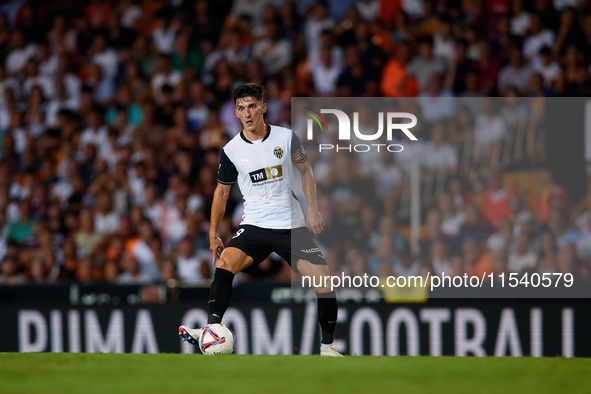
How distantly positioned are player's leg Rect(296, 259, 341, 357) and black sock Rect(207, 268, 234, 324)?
21.2 inches

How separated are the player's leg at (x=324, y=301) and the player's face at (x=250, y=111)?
3.50ft

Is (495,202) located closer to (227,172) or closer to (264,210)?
(264,210)

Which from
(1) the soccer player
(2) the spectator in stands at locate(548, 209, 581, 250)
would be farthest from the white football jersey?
(2) the spectator in stands at locate(548, 209, 581, 250)

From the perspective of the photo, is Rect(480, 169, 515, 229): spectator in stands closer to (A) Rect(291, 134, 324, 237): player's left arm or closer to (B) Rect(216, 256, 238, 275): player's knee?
(A) Rect(291, 134, 324, 237): player's left arm

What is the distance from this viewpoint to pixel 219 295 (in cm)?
604

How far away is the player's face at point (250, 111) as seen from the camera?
236 inches

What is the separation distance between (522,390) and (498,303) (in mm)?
3397

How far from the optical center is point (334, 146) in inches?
336

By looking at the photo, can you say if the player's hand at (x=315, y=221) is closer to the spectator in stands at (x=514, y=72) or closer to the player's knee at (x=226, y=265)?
the player's knee at (x=226, y=265)

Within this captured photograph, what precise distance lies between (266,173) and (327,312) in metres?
1.15

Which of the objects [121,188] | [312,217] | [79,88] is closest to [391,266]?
[312,217]

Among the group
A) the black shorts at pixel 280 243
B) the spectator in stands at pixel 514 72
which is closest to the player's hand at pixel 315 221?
the black shorts at pixel 280 243

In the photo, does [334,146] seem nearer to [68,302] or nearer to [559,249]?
[559,249]

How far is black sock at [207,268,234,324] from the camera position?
19.7 feet
